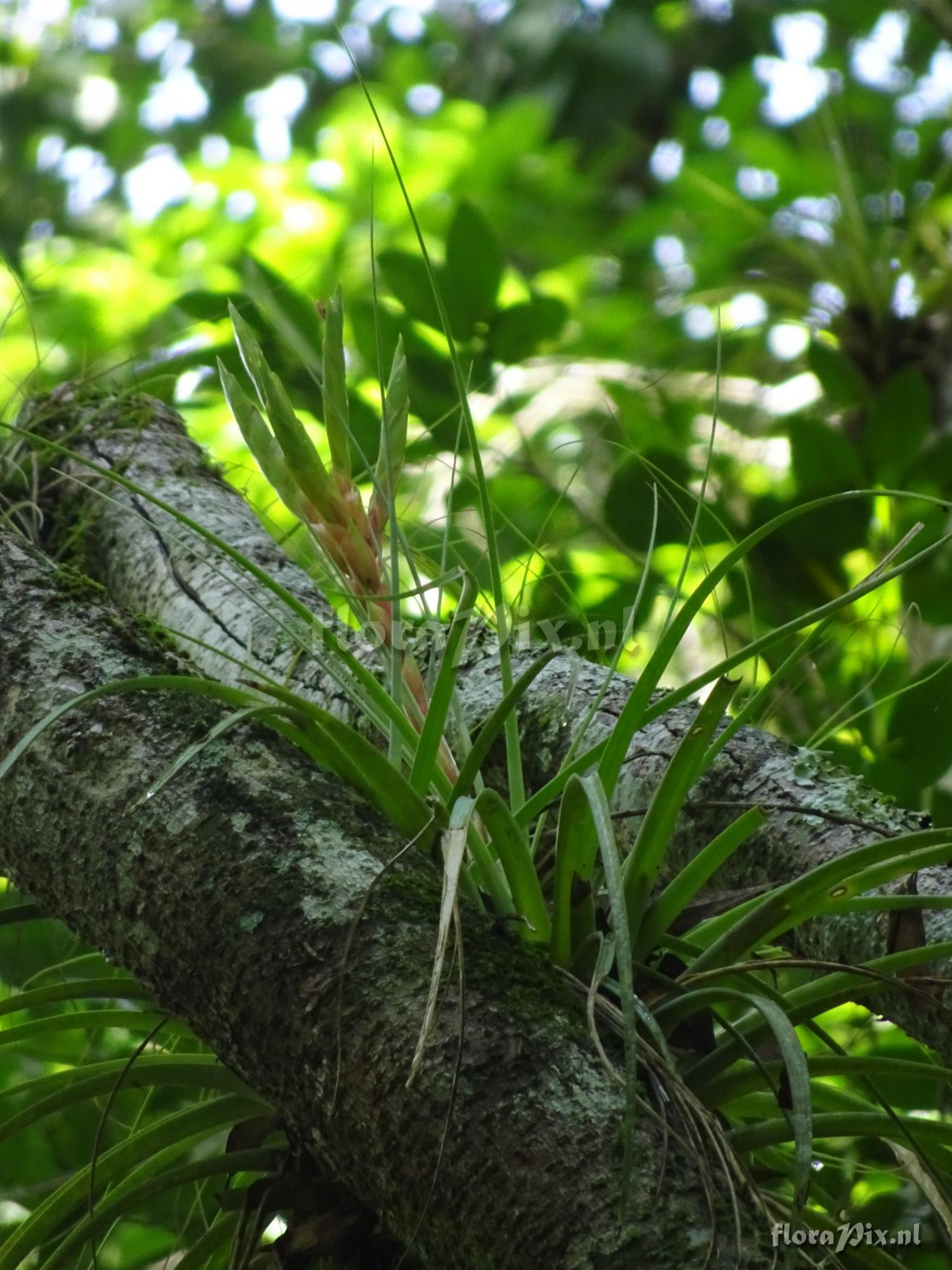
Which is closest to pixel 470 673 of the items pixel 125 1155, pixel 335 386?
pixel 335 386

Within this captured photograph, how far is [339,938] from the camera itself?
1.93ft

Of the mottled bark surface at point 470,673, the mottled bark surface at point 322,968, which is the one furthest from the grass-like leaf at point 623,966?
the mottled bark surface at point 470,673

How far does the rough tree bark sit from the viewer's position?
0.53m

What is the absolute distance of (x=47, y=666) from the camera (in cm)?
71

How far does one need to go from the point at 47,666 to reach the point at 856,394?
1347 millimetres

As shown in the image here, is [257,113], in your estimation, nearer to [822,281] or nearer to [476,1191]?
[822,281]

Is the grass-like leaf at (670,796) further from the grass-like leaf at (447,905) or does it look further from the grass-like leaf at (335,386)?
the grass-like leaf at (335,386)

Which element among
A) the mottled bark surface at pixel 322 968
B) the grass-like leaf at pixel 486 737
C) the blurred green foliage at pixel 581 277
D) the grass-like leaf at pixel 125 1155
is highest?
the blurred green foliage at pixel 581 277

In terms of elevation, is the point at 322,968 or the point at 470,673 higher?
the point at 470,673

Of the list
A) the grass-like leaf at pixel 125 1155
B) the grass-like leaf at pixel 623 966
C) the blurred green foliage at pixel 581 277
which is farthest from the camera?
the blurred green foliage at pixel 581 277

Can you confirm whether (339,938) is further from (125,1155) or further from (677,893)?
(125,1155)

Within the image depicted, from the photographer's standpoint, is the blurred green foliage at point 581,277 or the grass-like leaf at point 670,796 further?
the blurred green foliage at point 581,277

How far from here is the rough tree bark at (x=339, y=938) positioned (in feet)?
1.74

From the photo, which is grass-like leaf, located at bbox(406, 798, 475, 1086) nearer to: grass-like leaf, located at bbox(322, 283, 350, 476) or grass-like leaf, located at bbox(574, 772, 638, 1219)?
grass-like leaf, located at bbox(574, 772, 638, 1219)
